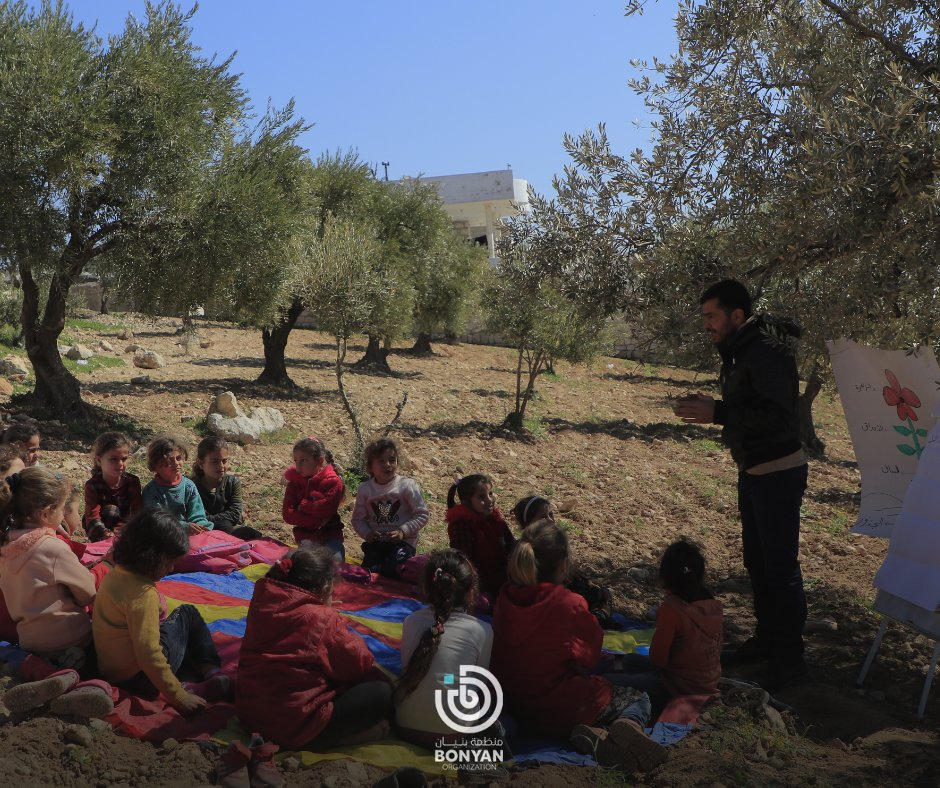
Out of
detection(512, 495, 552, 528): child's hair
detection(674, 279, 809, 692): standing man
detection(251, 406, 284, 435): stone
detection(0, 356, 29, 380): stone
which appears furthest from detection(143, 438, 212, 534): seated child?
detection(0, 356, 29, 380): stone

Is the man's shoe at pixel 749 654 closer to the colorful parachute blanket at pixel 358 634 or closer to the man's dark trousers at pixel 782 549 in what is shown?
the man's dark trousers at pixel 782 549

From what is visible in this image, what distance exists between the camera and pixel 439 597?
4.16 metres

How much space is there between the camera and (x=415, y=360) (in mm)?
27703

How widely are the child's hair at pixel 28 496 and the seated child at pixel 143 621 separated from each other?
51 cm

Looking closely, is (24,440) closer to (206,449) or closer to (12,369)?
(206,449)

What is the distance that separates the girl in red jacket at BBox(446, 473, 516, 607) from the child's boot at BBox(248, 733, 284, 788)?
2690 mm

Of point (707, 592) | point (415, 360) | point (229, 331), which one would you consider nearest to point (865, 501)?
point (707, 592)

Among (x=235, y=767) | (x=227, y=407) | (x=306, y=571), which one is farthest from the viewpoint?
(x=227, y=407)

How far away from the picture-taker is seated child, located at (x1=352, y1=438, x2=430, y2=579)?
6.87m

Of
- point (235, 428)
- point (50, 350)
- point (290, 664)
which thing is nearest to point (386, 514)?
point (290, 664)

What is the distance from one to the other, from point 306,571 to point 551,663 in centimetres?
126

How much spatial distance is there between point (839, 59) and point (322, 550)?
14.4ft

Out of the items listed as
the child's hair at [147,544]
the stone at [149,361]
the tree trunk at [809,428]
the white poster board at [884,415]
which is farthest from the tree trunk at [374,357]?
the child's hair at [147,544]

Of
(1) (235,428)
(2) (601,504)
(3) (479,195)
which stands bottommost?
(2) (601,504)
